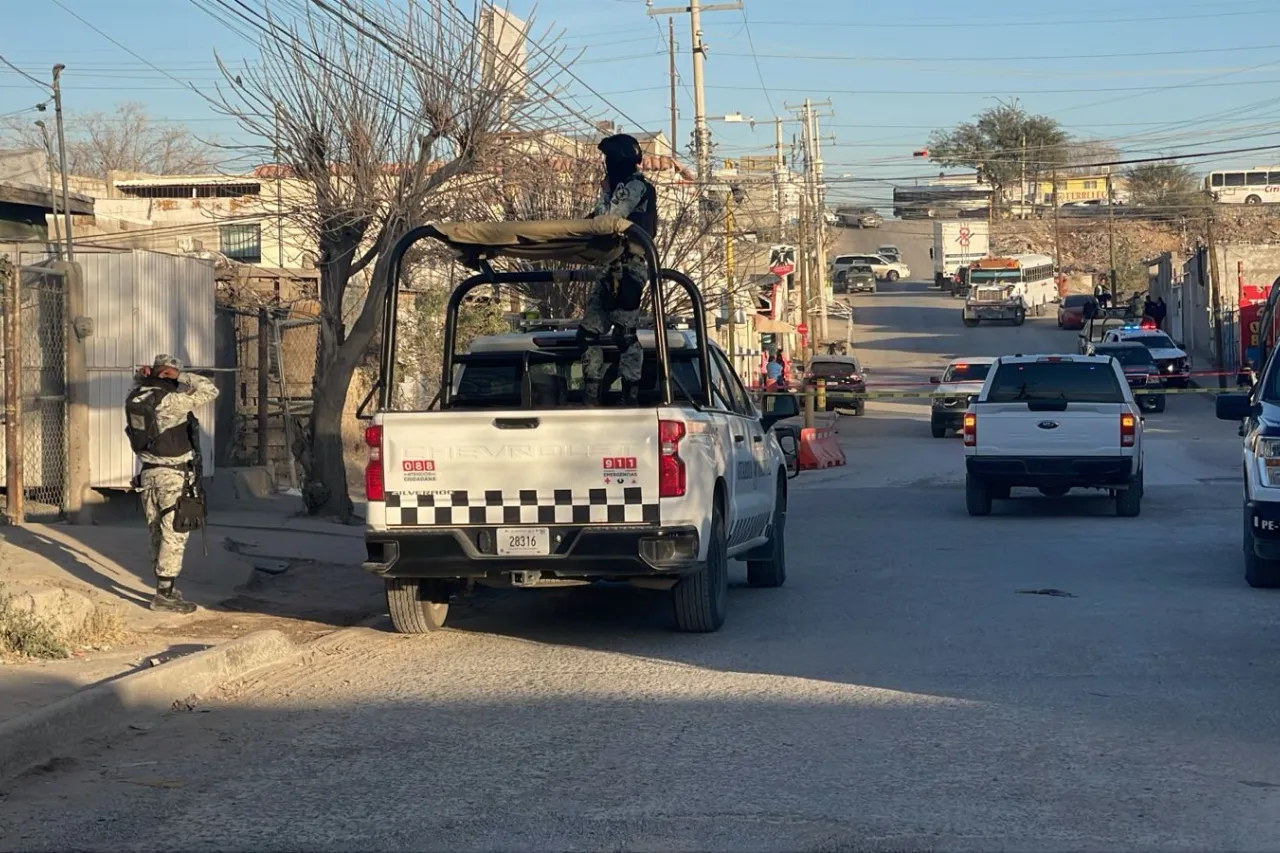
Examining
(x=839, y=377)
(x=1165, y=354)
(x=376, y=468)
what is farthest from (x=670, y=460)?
(x=1165, y=354)

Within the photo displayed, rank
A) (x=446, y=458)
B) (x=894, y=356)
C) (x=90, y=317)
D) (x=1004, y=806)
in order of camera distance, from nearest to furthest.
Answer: (x=1004, y=806) → (x=446, y=458) → (x=90, y=317) → (x=894, y=356)

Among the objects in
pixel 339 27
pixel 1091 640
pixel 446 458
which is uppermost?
pixel 339 27

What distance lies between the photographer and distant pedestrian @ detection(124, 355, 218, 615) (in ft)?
34.7

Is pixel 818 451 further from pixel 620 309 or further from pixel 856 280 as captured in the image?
pixel 856 280

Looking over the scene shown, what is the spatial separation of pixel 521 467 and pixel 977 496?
1047 centimetres

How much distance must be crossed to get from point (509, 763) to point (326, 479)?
9663mm

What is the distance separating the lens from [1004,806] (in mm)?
5906

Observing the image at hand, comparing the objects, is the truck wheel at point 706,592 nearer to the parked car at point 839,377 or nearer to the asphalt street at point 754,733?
the asphalt street at point 754,733

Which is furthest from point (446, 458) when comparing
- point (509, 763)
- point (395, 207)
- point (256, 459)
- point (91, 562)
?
point (256, 459)

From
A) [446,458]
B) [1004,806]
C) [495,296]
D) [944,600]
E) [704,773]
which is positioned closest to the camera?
[1004,806]

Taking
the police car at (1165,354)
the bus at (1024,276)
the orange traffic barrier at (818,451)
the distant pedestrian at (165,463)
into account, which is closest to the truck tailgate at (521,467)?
the distant pedestrian at (165,463)

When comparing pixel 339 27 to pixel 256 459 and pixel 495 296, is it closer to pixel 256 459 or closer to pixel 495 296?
pixel 256 459

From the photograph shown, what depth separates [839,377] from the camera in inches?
1713

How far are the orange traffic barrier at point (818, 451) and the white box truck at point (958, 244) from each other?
60.8 meters
